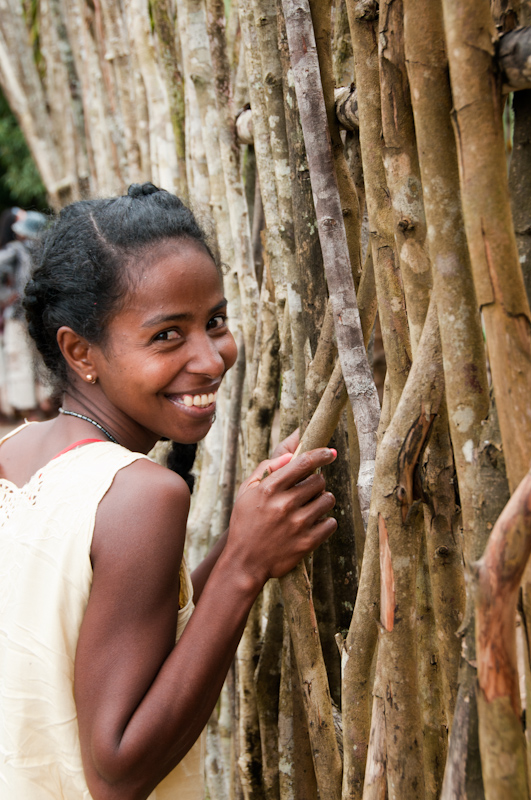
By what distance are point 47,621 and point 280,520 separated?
43 centimetres

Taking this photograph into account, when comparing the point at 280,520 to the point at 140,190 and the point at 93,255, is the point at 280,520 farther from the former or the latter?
the point at 140,190

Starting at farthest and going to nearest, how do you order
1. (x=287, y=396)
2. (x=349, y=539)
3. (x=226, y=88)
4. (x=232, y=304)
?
1. (x=232, y=304)
2. (x=226, y=88)
3. (x=287, y=396)
4. (x=349, y=539)

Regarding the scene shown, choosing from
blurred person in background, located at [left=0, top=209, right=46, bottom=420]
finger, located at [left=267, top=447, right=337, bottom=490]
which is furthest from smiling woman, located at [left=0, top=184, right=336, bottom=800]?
blurred person in background, located at [left=0, top=209, right=46, bottom=420]

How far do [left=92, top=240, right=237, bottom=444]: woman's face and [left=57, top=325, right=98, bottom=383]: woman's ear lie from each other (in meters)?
0.02

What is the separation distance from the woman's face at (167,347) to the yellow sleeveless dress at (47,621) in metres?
0.15

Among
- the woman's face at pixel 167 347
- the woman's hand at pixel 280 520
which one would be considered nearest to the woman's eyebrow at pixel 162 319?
the woman's face at pixel 167 347

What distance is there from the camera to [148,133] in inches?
117

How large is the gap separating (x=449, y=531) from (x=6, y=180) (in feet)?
34.8

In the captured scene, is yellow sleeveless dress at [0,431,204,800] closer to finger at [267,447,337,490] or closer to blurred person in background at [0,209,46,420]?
finger at [267,447,337,490]

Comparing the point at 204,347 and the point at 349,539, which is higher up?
the point at 204,347

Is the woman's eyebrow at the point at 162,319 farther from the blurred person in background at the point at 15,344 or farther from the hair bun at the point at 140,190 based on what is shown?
the blurred person in background at the point at 15,344

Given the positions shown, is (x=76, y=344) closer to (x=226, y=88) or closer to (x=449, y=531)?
(x=449, y=531)

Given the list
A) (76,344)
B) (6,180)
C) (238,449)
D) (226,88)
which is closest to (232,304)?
(238,449)

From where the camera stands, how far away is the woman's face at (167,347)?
1263 mm
